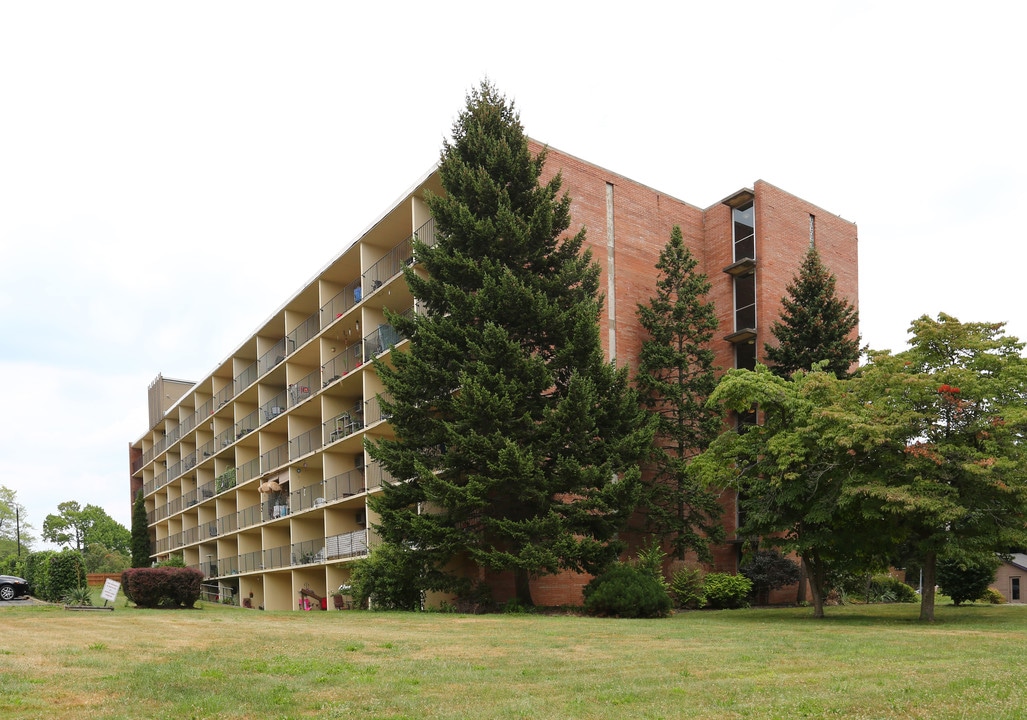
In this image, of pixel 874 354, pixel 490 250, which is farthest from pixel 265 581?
pixel 874 354

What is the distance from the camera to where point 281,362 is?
4475 centimetres

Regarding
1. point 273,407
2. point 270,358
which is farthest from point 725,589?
point 270,358

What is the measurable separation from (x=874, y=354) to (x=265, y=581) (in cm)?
3205

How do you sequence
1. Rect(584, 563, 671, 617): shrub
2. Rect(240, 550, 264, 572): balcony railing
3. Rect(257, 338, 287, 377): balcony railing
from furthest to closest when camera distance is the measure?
Rect(257, 338, 287, 377): balcony railing → Rect(240, 550, 264, 572): balcony railing → Rect(584, 563, 671, 617): shrub

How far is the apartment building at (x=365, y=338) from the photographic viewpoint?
3472cm

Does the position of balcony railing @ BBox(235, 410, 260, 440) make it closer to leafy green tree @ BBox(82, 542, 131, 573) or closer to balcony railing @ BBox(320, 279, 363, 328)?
balcony railing @ BBox(320, 279, 363, 328)

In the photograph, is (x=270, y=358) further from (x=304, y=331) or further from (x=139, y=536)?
(x=139, y=536)

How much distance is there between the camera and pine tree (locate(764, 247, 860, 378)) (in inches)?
1286

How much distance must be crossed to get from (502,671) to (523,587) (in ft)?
47.8

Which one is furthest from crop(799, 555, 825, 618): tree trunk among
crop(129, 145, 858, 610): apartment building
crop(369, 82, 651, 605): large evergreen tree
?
crop(129, 145, 858, 610): apartment building

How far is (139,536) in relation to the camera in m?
67.9

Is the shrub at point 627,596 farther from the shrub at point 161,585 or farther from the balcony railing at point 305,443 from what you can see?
the balcony railing at point 305,443

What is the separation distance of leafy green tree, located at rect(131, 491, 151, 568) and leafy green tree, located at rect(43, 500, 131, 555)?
49.5 meters

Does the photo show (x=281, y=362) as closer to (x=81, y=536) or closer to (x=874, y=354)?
(x=874, y=354)
